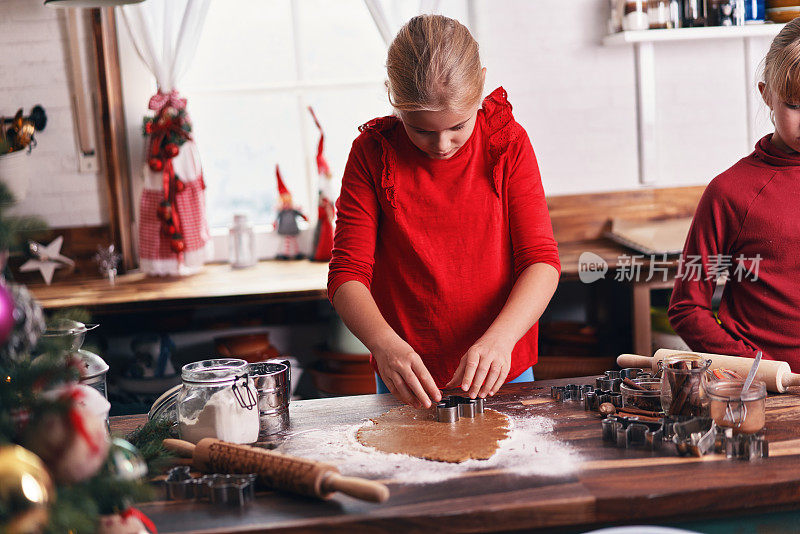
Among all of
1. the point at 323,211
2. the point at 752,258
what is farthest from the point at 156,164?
the point at 752,258

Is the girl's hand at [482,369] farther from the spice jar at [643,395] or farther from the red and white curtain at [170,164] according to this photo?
the red and white curtain at [170,164]

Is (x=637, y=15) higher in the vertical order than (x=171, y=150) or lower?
higher

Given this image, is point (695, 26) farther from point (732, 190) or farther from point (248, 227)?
point (248, 227)

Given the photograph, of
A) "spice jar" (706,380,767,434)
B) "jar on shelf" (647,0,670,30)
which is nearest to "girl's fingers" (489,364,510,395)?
"spice jar" (706,380,767,434)

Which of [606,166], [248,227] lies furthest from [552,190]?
[248,227]

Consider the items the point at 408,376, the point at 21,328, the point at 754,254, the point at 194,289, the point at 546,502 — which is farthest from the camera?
the point at 194,289

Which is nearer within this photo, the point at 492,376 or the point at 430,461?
the point at 430,461

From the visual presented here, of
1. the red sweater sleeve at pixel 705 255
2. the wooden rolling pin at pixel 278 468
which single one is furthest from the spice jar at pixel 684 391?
the wooden rolling pin at pixel 278 468

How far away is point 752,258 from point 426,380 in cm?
87

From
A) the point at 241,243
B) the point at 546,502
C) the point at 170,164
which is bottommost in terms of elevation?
the point at 546,502

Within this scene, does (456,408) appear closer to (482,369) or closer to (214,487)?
(482,369)

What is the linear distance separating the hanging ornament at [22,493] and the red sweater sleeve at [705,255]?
4.76 feet

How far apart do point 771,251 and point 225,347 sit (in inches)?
81.5

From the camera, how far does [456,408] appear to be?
149 cm
